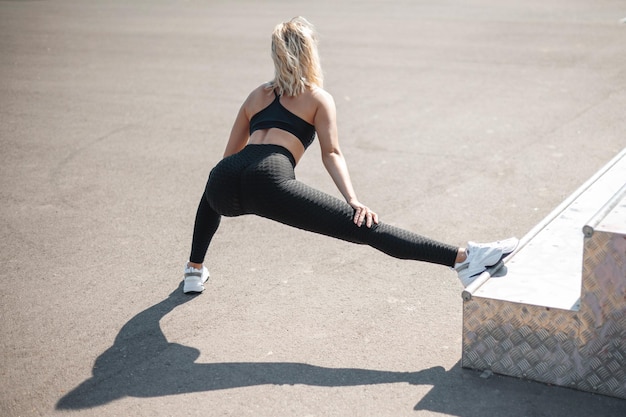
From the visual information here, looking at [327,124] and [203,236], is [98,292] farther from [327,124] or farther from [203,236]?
[327,124]

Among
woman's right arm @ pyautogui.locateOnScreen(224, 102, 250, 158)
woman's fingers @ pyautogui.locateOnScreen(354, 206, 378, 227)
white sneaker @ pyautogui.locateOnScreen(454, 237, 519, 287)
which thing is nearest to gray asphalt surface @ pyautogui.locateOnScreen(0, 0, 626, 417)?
white sneaker @ pyautogui.locateOnScreen(454, 237, 519, 287)

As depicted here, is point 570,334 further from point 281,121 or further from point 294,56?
point 294,56

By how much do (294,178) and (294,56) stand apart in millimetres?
700

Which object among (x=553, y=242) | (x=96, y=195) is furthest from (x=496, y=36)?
(x=553, y=242)

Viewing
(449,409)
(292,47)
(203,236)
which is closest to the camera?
(449,409)

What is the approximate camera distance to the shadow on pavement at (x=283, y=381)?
11.7 feet

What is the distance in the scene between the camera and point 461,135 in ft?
26.1

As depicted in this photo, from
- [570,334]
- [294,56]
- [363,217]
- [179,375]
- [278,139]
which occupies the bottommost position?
[179,375]

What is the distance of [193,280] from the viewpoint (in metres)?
4.93

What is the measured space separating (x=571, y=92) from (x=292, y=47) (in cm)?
564

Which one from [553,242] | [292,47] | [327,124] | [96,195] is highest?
[292,47]

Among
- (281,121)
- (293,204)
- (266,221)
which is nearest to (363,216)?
(293,204)

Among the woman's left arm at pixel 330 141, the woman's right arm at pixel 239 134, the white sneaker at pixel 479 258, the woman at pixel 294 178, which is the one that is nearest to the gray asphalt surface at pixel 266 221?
the white sneaker at pixel 479 258

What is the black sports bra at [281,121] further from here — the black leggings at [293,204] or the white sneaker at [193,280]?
the white sneaker at [193,280]
